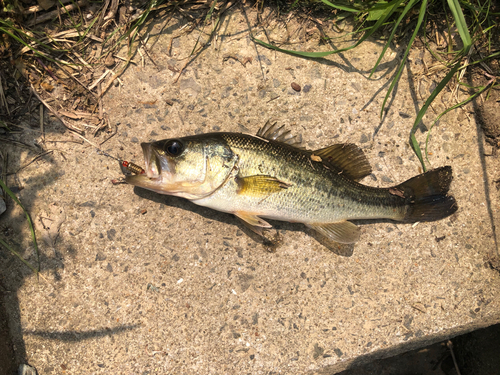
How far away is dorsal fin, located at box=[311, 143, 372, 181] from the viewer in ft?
10.0

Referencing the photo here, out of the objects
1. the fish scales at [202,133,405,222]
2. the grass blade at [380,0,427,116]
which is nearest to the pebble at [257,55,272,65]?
the fish scales at [202,133,405,222]

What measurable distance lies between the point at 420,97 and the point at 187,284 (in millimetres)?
3185

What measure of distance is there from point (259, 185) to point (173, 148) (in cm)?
78

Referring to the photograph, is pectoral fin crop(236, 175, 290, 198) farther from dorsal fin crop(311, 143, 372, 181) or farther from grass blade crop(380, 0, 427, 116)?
grass blade crop(380, 0, 427, 116)

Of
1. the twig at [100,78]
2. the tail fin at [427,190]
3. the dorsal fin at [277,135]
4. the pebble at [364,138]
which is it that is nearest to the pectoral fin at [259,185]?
the dorsal fin at [277,135]

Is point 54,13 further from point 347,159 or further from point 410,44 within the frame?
point 410,44

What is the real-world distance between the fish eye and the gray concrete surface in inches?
22.9

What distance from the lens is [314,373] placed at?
3021 mm

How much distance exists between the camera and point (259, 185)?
2.71 metres

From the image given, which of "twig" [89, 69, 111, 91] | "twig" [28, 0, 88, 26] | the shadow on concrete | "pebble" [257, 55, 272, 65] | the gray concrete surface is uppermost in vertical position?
"twig" [28, 0, 88, 26]

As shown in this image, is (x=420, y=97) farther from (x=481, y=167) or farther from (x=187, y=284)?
(x=187, y=284)

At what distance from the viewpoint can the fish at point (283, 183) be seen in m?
2.67

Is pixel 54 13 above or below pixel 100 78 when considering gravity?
above

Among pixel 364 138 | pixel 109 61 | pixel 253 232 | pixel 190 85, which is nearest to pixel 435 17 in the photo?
pixel 364 138
